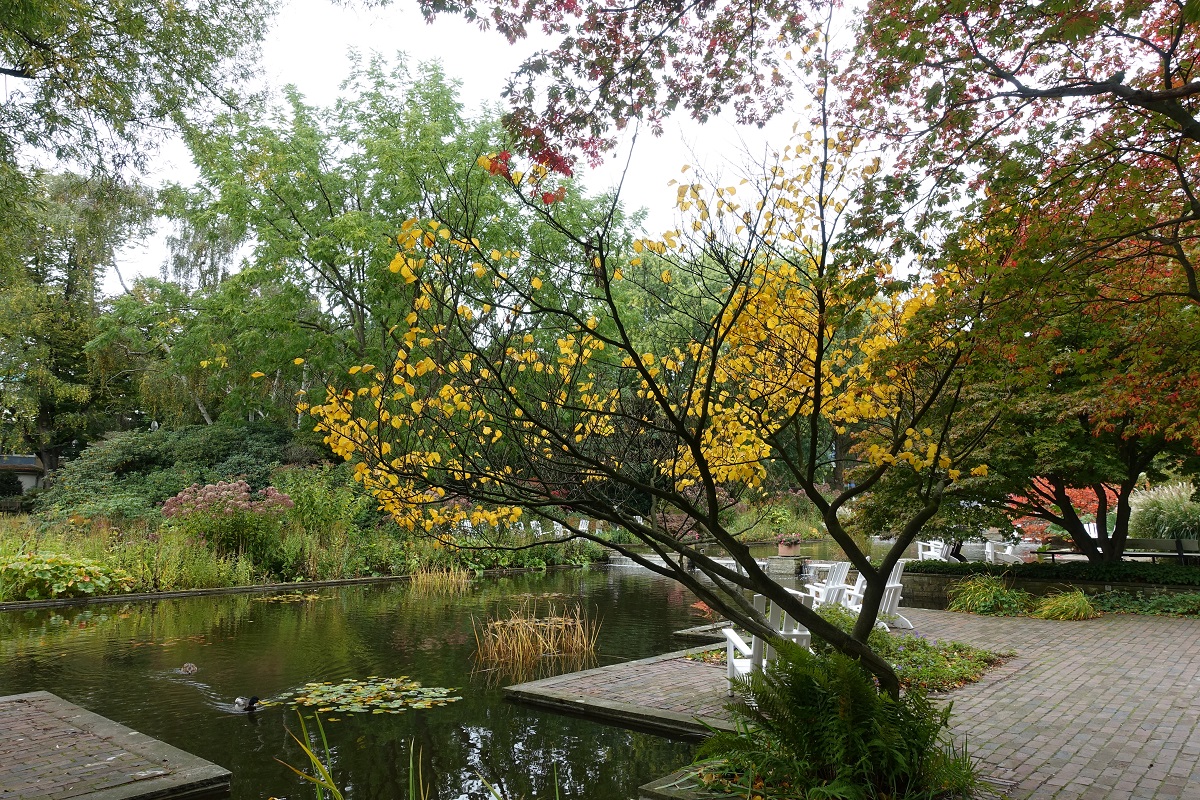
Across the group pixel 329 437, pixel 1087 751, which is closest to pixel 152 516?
pixel 329 437

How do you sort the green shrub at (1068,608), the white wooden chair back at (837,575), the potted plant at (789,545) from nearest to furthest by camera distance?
1. the white wooden chair back at (837,575)
2. the green shrub at (1068,608)
3. the potted plant at (789,545)

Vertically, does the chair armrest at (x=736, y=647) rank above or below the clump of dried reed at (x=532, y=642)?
above

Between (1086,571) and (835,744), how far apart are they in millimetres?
10463

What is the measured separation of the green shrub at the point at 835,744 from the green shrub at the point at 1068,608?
8019 millimetres

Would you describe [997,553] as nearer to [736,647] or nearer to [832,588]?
[832,588]

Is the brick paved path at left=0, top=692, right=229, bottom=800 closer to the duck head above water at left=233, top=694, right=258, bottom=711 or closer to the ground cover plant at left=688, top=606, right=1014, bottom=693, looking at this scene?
the duck head above water at left=233, top=694, right=258, bottom=711

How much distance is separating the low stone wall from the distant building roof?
3475cm

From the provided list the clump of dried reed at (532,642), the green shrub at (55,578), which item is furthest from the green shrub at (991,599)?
the green shrub at (55,578)

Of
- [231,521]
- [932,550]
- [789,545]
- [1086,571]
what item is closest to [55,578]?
[231,521]

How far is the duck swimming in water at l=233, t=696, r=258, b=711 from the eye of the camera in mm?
6092

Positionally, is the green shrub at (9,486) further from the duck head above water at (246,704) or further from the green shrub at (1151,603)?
the green shrub at (1151,603)

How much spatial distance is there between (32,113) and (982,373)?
24.5ft

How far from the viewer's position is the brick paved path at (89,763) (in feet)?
13.5

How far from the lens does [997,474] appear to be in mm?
10234
